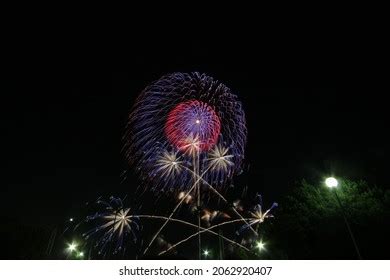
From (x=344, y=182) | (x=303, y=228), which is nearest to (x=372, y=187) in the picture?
(x=344, y=182)

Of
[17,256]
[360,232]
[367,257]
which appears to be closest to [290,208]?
[360,232]

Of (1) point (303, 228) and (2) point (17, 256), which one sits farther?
(2) point (17, 256)

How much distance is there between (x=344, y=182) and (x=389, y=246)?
708 centimetres

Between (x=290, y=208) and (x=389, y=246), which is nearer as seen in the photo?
(x=389, y=246)

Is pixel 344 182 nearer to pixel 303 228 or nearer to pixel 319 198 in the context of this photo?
pixel 319 198

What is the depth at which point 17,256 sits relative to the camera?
34.7m
